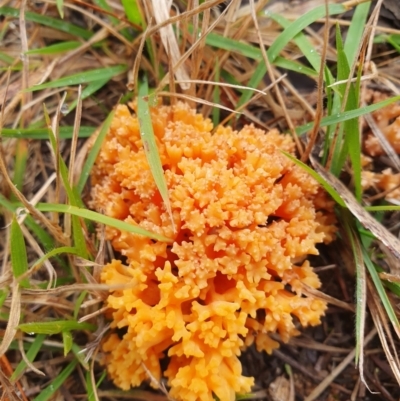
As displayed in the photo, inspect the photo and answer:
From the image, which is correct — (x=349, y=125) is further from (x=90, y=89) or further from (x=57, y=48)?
(x=57, y=48)

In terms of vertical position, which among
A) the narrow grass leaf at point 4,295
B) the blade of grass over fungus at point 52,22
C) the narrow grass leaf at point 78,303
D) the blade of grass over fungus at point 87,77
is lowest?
the narrow grass leaf at point 78,303

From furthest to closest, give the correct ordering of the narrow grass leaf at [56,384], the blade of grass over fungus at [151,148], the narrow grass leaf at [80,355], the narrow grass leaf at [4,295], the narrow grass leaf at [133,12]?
1. the narrow grass leaf at [133,12]
2. the narrow grass leaf at [56,384]
3. the narrow grass leaf at [80,355]
4. the narrow grass leaf at [4,295]
5. the blade of grass over fungus at [151,148]

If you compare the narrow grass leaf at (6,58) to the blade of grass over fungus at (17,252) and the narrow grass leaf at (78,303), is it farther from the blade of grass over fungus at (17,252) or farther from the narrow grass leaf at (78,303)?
the narrow grass leaf at (78,303)

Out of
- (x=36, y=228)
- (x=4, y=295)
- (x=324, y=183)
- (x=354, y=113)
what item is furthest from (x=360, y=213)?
(x=4, y=295)

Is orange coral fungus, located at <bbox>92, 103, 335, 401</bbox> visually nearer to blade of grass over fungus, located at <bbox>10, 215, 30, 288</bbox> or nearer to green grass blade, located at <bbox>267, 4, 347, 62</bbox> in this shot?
blade of grass over fungus, located at <bbox>10, 215, 30, 288</bbox>

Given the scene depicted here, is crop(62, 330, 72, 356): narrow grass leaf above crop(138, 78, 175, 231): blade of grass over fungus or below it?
below

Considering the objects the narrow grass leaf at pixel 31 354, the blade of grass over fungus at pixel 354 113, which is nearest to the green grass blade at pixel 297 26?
the blade of grass over fungus at pixel 354 113

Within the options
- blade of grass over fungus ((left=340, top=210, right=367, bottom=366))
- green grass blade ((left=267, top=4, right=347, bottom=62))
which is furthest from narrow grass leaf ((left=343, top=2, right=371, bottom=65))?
blade of grass over fungus ((left=340, top=210, right=367, bottom=366))

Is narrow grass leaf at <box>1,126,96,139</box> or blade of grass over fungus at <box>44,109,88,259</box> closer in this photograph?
blade of grass over fungus at <box>44,109,88,259</box>
